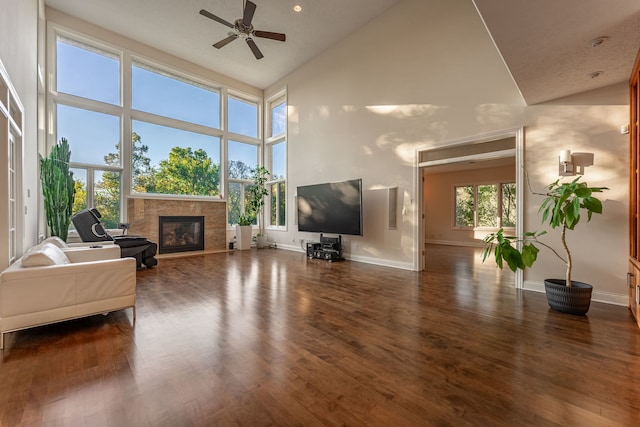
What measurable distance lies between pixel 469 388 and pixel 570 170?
3.12 metres

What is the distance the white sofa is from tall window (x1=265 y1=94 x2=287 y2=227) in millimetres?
5808

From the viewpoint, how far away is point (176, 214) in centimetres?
738

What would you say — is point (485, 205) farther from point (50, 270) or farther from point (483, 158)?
point (50, 270)

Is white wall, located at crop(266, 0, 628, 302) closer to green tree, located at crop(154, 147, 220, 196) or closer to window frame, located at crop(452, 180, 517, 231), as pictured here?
green tree, located at crop(154, 147, 220, 196)

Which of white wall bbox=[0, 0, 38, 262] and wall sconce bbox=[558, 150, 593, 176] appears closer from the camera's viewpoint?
white wall bbox=[0, 0, 38, 262]

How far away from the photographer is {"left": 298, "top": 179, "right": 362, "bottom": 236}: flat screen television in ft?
19.2

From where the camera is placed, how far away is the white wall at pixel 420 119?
135 inches

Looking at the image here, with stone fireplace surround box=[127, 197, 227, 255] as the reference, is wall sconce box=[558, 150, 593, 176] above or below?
above

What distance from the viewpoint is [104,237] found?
5.08 m

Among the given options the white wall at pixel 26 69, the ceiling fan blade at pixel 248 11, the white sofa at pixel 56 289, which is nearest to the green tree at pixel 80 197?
the white wall at pixel 26 69

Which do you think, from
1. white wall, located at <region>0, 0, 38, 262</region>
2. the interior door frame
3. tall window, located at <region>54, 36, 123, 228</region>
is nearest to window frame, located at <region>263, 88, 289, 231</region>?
tall window, located at <region>54, 36, 123, 228</region>

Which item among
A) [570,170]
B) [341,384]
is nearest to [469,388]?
[341,384]

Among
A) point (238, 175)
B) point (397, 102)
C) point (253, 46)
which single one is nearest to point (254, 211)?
point (238, 175)

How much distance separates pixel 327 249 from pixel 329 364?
4.43 meters
